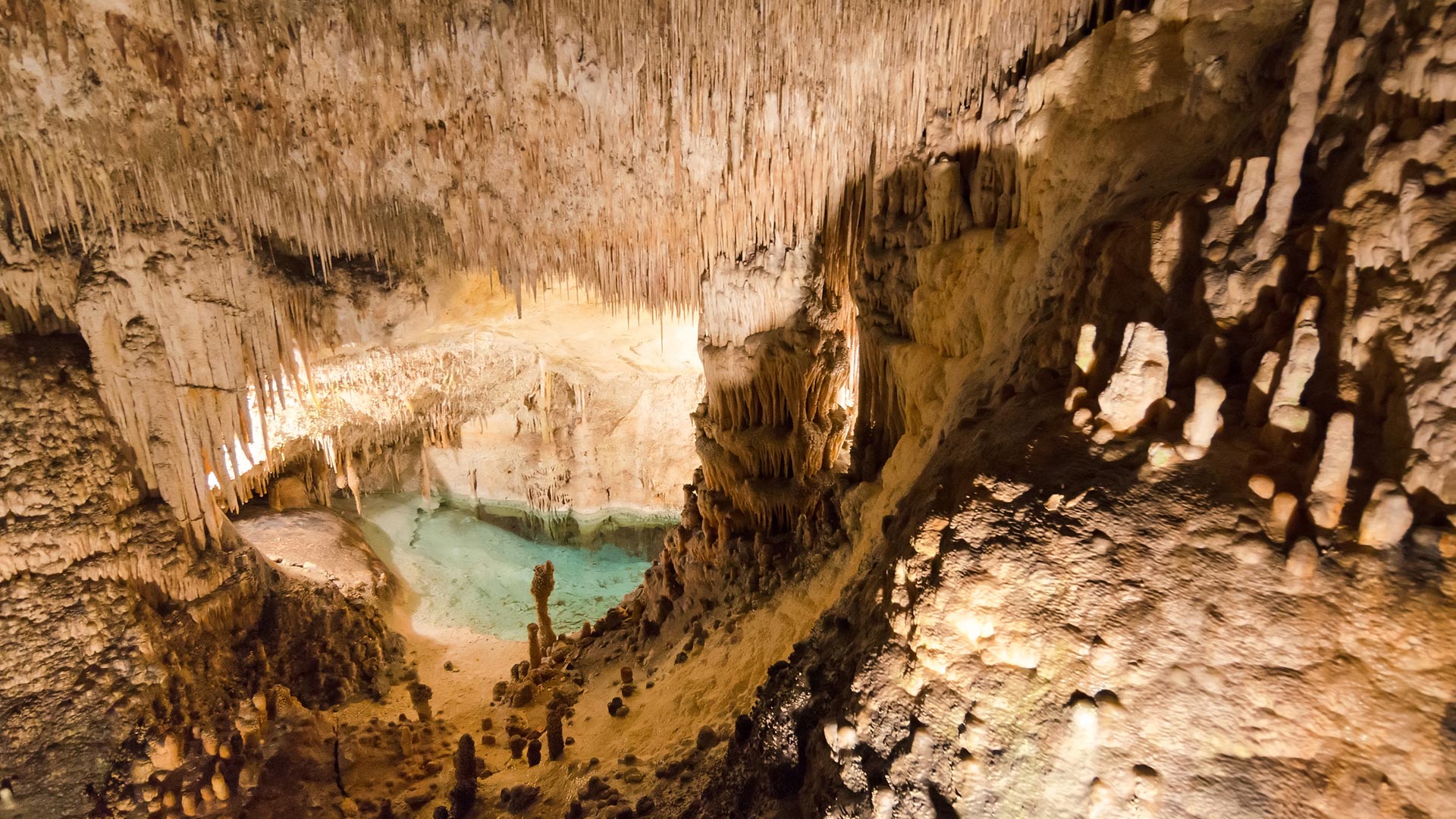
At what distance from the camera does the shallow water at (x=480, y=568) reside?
1122 cm

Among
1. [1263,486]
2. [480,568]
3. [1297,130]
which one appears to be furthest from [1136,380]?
[480,568]

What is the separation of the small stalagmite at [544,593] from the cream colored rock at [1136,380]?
287 inches

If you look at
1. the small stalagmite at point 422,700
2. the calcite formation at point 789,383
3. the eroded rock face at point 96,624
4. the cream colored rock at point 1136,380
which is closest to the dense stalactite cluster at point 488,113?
the calcite formation at point 789,383

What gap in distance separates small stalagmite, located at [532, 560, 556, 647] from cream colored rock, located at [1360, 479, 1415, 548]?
26.1 feet

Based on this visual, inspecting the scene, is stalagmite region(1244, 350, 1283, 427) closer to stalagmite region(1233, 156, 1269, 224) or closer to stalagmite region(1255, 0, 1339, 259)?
stalagmite region(1255, 0, 1339, 259)

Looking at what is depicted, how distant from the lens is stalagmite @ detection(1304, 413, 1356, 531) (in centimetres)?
183

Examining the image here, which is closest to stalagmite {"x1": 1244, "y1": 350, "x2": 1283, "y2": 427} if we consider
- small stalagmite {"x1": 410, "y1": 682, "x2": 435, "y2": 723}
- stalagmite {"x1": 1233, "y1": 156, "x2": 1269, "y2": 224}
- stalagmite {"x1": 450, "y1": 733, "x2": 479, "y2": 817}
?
stalagmite {"x1": 1233, "y1": 156, "x2": 1269, "y2": 224}

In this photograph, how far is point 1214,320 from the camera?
263 centimetres

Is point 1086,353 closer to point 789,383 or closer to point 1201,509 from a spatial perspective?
point 1201,509

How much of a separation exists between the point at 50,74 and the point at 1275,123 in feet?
26.7

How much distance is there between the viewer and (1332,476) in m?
1.87

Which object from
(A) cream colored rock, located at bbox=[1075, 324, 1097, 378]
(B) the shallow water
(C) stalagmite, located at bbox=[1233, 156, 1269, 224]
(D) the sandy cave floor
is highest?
(C) stalagmite, located at bbox=[1233, 156, 1269, 224]

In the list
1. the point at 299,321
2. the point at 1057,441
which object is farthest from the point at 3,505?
the point at 1057,441

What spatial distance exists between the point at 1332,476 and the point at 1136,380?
2.29 ft
